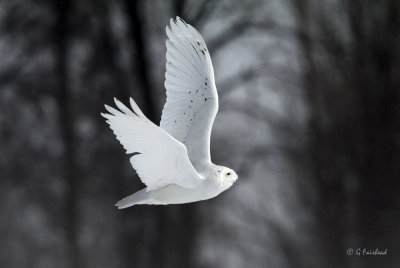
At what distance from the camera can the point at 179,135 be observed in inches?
186

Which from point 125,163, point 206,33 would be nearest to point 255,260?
point 125,163

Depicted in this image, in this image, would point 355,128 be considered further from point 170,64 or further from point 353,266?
point 170,64

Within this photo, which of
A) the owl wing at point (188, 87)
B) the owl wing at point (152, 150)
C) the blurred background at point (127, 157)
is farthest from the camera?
the blurred background at point (127, 157)

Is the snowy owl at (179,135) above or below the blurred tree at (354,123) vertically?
below

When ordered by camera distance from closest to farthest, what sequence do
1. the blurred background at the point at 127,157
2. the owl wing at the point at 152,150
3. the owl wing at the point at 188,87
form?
the owl wing at the point at 152,150, the owl wing at the point at 188,87, the blurred background at the point at 127,157

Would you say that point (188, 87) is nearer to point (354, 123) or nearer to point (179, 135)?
point (179, 135)

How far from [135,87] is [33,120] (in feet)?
3.99

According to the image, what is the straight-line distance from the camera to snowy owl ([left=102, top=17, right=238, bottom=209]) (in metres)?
3.90

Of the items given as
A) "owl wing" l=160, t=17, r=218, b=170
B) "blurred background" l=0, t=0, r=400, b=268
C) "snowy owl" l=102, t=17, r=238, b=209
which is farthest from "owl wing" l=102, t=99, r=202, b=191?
"blurred background" l=0, t=0, r=400, b=268

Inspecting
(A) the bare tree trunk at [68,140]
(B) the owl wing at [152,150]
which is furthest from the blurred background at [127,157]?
(B) the owl wing at [152,150]

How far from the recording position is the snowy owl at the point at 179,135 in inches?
154

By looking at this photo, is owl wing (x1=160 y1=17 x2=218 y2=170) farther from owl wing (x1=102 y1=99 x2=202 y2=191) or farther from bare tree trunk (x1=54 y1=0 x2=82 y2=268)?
bare tree trunk (x1=54 y1=0 x2=82 y2=268)

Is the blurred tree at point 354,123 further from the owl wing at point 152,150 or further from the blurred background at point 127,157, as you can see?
the owl wing at point 152,150

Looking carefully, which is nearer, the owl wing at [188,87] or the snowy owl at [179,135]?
the snowy owl at [179,135]
